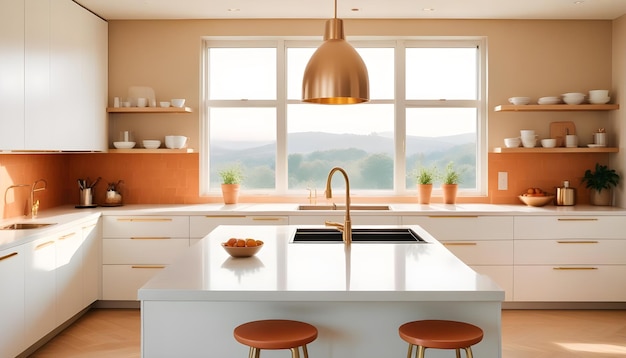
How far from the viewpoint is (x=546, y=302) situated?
5422 mm

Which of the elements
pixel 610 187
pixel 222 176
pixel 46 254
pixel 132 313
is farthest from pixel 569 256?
pixel 46 254

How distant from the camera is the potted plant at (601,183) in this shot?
5688mm

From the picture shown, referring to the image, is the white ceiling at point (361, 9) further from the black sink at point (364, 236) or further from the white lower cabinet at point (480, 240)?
the black sink at point (364, 236)

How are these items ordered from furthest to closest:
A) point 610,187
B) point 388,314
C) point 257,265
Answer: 1. point 610,187
2. point 257,265
3. point 388,314

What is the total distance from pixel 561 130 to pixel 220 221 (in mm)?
3346

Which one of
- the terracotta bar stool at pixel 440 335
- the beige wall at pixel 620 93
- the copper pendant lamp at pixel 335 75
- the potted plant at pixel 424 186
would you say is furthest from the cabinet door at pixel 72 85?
the beige wall at pixel 620 93

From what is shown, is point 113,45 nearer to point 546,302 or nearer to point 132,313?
point 132,313

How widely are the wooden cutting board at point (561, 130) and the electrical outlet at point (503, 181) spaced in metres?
0.57

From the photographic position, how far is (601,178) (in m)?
5.70

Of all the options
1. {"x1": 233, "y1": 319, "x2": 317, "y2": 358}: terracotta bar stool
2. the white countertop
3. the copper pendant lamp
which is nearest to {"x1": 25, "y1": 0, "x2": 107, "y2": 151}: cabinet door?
the white countertop

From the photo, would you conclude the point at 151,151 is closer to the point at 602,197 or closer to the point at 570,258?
the point at 570,258

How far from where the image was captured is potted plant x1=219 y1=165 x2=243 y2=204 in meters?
5.82

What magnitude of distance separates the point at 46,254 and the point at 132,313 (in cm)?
127

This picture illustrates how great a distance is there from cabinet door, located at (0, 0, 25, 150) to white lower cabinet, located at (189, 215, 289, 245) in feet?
5.24
